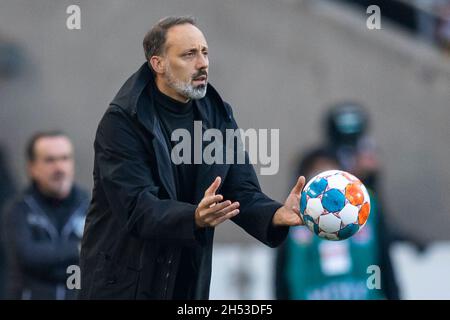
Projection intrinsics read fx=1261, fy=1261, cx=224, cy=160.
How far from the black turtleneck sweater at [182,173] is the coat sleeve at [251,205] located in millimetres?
215

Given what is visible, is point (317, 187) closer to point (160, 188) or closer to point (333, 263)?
point (160, 188)

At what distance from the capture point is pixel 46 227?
8.12 m

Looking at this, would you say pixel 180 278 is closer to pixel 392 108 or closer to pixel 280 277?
pixel 280 277

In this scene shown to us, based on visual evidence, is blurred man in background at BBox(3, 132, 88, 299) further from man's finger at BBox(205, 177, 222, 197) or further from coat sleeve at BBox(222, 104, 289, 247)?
man's finger at BBox(205, 177, 222, 197)

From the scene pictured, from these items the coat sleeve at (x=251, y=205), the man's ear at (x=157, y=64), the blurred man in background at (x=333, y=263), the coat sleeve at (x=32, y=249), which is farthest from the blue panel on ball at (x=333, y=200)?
the coat sleeve at (x=32, y=249)

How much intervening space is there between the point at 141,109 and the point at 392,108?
278 inches

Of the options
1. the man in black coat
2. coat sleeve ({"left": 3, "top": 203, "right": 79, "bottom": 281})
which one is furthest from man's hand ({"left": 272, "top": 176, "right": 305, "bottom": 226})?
coat sleeve ({"left": 3, "top": 203, "right": 79, "bottom": 281})

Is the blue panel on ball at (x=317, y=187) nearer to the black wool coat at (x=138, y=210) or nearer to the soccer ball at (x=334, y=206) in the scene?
the soccer ball at (x=334, y=206)

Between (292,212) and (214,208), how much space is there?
546 millimetres

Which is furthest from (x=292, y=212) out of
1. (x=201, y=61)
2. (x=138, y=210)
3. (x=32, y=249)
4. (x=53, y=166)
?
(x=53, y=166)

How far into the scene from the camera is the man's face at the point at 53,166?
27.1 feet
